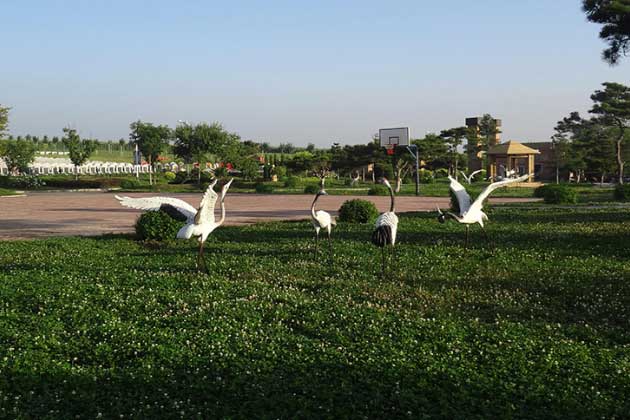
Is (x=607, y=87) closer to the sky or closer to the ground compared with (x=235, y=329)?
closer to the sky

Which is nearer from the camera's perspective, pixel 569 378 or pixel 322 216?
pixel 569 378

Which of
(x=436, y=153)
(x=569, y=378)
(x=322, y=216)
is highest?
(x=436, y=153)

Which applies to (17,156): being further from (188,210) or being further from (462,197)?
(462,197)

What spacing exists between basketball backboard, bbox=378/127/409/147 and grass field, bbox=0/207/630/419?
3317 centimetres

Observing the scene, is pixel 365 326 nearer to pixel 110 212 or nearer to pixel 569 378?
pixel 569 378

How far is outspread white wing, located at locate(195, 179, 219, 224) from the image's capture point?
26.7 feet

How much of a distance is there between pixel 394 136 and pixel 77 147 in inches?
Result: 1269

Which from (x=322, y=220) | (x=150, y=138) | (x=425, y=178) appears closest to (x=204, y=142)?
(x=150, y=138)

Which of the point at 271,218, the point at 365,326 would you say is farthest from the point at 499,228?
the point at 365,326

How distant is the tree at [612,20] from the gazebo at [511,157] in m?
41.6

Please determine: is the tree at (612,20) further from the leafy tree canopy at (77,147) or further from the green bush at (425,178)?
the leafy tree canopy at (77,147)

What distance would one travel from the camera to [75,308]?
6938mm

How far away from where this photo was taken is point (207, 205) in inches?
325

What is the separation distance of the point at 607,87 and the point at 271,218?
3980 cm
